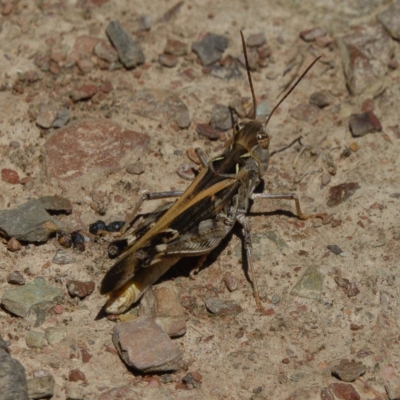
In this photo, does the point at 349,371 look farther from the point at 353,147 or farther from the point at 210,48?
the point at 210,48

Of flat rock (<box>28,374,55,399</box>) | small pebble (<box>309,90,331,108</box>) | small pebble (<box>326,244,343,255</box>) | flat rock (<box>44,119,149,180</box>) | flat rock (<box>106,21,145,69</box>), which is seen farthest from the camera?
flat rock (<box>106,21,145,69</box>)

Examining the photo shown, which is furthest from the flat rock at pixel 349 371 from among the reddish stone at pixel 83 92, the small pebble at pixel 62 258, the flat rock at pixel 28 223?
the reddish stone at pixel 83 92

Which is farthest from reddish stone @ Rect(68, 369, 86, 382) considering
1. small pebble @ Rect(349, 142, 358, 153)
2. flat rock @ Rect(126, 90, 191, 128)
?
small pebble @ Rect(349, 142, 358, 153)

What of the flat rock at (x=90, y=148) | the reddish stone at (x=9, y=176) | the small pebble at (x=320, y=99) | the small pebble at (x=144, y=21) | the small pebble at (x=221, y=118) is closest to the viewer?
the reddish stone at (x=9, y=176)

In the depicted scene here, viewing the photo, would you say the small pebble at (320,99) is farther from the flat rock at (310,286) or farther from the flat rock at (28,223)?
the flat rock at (28,223)

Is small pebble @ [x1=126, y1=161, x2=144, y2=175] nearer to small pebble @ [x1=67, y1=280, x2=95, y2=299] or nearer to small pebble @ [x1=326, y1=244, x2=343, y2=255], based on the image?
small pebble @ [x1=67, y1=280, x2=95, y2=299]

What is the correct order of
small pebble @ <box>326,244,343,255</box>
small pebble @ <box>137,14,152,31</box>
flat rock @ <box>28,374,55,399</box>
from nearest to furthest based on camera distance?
flat rock @ <box>28,374,55,399</box> < small pebble @ <box>326,244,343,255</box> < small pebble @ <box>137,14,152,31</box>

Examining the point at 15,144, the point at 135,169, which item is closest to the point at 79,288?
the point at 135,169
